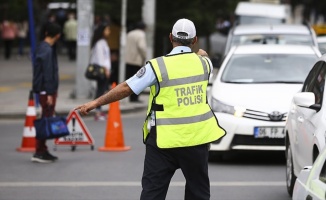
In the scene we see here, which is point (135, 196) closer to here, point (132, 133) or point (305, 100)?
point (305, 100)

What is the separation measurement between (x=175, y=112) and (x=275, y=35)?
37.6 ft

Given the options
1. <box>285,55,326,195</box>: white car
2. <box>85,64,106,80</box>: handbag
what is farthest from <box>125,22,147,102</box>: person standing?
<box>285,55,326,195</box>: white car

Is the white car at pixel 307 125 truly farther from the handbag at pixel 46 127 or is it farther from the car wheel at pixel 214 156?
the handbag at pixel 46 127

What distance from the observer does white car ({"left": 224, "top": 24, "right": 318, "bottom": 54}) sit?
18.5 meters

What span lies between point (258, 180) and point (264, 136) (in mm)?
1075

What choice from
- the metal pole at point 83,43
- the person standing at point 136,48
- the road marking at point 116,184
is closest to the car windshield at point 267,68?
the road marking at point 116,184

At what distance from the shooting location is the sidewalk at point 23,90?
66.9ft

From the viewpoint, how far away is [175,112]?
752cm

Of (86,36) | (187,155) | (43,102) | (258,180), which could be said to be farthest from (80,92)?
(187,155)

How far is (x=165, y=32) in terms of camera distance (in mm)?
32875

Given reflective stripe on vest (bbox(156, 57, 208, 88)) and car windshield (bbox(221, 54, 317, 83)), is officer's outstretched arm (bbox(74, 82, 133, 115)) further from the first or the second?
car windshield (bbox(221, 54, 317, 83))

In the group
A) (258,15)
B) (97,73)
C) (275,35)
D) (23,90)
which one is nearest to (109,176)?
(275,35)

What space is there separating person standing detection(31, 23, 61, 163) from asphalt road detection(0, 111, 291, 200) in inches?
10.0

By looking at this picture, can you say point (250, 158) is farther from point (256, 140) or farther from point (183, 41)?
point (183, 41)
